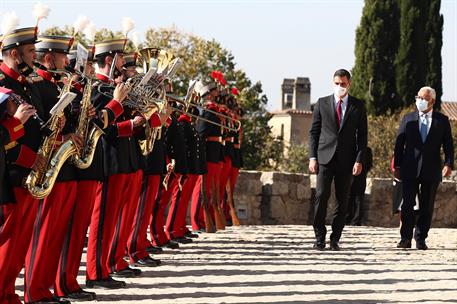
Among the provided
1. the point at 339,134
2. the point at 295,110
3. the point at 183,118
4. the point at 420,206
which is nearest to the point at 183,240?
the point at 183,118

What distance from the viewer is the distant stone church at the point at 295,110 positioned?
74062 millimetres

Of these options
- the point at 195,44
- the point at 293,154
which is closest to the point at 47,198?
the point at 195,44

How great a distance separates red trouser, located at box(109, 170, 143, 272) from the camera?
9.32m

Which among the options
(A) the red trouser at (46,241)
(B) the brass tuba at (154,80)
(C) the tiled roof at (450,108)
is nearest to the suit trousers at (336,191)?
(B) the brass tuba at (154,80)

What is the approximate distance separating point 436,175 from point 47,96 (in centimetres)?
718

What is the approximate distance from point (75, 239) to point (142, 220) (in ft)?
8.41

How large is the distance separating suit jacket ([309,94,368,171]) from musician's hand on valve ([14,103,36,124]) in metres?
6.37

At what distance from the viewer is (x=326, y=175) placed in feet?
42.0

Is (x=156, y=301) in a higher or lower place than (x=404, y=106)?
lower

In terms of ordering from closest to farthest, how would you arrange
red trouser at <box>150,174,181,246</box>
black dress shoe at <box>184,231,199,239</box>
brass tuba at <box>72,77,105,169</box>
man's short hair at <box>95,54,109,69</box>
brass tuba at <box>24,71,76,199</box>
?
brass tuba at <box>24,71,76,199</box> → brass tuba at <box>72,77,105,169</box> → man's short hair at <box>95,54,109,69</box> → red trouser at <box>150,174,181,246</box> → black dress shoe at <box>184,231,199,239</box>

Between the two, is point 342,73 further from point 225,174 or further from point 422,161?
point 225,174

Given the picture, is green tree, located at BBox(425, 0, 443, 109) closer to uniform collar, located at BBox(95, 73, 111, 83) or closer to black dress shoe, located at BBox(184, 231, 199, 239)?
black dress shoe, located at BBox(184, 231, 199, 239)

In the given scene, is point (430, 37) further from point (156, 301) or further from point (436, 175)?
point (156, 301)

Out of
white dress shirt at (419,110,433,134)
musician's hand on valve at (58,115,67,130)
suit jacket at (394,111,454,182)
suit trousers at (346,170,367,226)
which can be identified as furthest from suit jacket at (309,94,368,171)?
suit trousers at (346,170,367,226)
